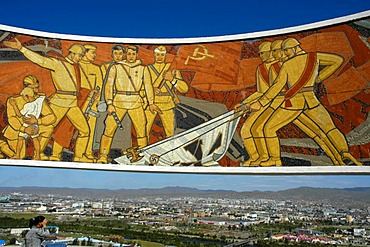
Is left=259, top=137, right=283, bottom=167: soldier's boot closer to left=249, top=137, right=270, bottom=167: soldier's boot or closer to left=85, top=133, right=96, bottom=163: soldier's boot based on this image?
left=249, top=137, right=270, bottom=167: soldier's boot

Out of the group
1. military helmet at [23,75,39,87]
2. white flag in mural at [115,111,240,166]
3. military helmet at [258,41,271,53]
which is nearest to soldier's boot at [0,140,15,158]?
military helmet at [23,75,39,87]

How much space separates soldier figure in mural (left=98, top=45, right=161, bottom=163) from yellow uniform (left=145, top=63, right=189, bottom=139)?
0.13 m

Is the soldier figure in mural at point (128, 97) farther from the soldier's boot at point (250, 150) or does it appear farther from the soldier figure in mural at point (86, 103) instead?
the soldier's boot at point (250, 150)

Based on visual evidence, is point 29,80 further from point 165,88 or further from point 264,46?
point 264,46

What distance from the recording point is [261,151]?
426 inches

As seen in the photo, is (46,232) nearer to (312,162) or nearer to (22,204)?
(312,162)

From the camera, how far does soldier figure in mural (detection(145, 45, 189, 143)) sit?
11812mm

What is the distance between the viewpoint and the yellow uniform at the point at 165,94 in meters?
11.8

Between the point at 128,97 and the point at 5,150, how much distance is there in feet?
11.7

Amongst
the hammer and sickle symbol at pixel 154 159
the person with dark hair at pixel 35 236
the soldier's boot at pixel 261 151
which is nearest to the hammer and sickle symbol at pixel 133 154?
the hammer and sickle symbol at pixel 154 159

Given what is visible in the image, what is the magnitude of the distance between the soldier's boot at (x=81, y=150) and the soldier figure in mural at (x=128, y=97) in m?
0.39

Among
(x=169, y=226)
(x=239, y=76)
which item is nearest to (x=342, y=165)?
(x=239, y=76)

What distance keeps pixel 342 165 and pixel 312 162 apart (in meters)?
0.66

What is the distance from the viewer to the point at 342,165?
32.8ft
